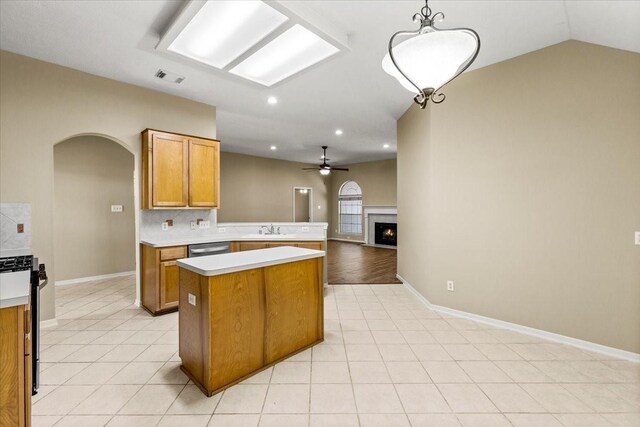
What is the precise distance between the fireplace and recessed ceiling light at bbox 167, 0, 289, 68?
7.54m

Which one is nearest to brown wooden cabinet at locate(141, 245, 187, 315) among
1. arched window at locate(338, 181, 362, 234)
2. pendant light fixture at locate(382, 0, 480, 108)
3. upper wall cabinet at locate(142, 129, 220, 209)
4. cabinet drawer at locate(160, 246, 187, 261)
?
cabinet drawer at locate(160, 246, 187, 261)

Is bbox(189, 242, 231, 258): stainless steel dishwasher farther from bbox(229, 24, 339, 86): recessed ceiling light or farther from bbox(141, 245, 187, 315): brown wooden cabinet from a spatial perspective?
bbox(229, 24, 339, 86): recessed ceiling light

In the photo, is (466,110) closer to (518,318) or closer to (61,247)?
(518,318)

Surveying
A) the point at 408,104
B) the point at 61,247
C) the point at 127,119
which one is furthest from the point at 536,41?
the point at 61,247

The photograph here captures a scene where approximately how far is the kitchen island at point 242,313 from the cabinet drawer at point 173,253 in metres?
1.36

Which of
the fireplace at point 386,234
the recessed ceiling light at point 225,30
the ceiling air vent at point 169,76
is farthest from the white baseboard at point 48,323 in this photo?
the fireplace at point 386,234

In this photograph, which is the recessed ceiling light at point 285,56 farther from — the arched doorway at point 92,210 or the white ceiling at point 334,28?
the arched doorway at point 92,210

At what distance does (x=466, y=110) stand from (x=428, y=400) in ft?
9.85

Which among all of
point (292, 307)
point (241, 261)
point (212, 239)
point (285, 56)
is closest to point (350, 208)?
point (212, 239)

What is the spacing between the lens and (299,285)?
255 centimetres

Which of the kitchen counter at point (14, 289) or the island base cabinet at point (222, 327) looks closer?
the kitchen counter at point (14, 289)

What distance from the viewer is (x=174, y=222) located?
157 inches

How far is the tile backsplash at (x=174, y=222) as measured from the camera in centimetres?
373

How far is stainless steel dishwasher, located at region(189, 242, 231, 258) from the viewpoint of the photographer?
12.0ft
